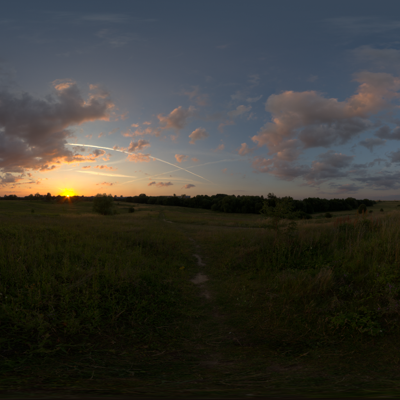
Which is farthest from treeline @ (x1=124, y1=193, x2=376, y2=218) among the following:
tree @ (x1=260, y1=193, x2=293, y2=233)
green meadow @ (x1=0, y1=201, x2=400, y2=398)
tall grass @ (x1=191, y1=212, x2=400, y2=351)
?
green meadow @ (x1=0, y1=201, x2=400, y2=398)

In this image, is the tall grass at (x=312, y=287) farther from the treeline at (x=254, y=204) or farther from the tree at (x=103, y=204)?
the treeline at (x=254, y=204)

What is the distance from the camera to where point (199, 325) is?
5.87m

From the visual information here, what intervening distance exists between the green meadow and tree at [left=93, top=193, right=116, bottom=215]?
162 feet

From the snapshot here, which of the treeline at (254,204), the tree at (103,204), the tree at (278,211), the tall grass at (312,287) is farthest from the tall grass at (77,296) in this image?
the treeline at (254,204)

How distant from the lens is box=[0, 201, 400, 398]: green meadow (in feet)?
11.6

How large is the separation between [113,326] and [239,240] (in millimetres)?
9250

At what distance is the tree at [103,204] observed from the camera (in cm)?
5704

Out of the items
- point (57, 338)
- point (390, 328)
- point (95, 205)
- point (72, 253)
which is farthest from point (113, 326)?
point (95, 205)

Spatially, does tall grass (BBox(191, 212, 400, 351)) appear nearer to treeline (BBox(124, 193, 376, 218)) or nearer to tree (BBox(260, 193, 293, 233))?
tree (BBox(260, 193, 293, 233))

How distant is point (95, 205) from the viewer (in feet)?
189

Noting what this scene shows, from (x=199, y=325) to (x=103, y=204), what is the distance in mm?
→ 56669

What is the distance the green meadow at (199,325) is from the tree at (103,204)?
162 ft

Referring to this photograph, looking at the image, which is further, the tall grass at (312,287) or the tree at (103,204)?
the tree at (103,204)

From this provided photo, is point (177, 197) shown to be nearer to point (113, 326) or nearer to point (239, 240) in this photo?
point (239, 240)
